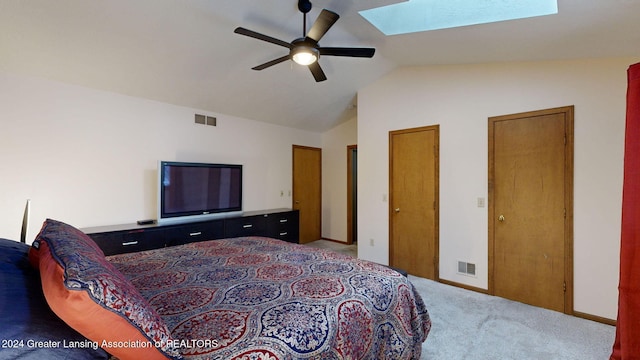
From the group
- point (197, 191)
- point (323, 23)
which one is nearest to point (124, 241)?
point (197, 191)

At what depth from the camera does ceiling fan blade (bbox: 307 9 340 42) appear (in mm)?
1939

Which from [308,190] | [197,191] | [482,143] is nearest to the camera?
[482,143]

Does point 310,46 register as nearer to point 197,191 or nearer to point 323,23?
point 323,23

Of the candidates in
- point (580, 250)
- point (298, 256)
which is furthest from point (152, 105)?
point (580, 250)

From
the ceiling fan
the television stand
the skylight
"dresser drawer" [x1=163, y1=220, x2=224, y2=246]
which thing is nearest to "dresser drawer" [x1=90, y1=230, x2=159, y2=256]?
the television stand

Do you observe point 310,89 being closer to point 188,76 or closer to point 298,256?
point 188,76

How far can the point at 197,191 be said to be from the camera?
3.75 m

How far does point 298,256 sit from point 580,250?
2.72 metres

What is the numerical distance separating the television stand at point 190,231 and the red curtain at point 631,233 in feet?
12.4

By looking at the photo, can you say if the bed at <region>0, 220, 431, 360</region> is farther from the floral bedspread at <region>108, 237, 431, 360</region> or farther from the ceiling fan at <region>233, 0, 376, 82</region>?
the ceiling fan at <region>233, 0, 376, 82</region>

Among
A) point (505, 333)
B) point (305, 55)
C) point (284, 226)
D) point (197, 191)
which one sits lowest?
point (505, 333)

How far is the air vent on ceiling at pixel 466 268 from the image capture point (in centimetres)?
328

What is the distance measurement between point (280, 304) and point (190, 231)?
2.66m

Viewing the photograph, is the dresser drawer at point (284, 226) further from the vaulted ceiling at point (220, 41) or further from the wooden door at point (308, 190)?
the vaulted ceiling at point (220, 41)
